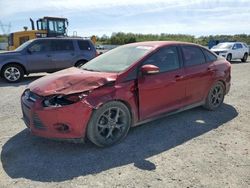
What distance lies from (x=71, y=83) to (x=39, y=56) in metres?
6.89

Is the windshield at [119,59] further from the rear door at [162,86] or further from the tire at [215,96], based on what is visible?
the tire at [215,96]

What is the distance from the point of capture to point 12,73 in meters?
9.74

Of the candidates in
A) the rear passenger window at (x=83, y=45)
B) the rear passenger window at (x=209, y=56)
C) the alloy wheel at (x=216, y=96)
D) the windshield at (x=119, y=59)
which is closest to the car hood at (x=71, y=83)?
the windshield at (x=119, y=59)

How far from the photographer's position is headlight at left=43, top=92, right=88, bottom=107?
357cm

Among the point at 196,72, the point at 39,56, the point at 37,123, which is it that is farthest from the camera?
the point at 39,56

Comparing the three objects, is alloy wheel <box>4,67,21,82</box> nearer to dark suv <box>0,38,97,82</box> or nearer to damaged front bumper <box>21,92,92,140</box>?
dark suv <box>0,38,97,82</box>

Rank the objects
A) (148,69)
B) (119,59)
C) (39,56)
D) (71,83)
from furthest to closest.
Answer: (39,56), (119,59), (148,69), (71,83)

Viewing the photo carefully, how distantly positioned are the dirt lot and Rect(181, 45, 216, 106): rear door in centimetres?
51

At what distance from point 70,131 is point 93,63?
5.70 ft

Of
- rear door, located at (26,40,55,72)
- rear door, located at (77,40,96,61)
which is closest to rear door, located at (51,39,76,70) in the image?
rear door, located at (26,40,55,72)

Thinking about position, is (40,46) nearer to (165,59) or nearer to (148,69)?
(165,59)

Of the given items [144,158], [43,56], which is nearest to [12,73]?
[43,56]

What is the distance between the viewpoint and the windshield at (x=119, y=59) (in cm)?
434

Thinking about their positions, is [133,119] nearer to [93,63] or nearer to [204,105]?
[93,63]
